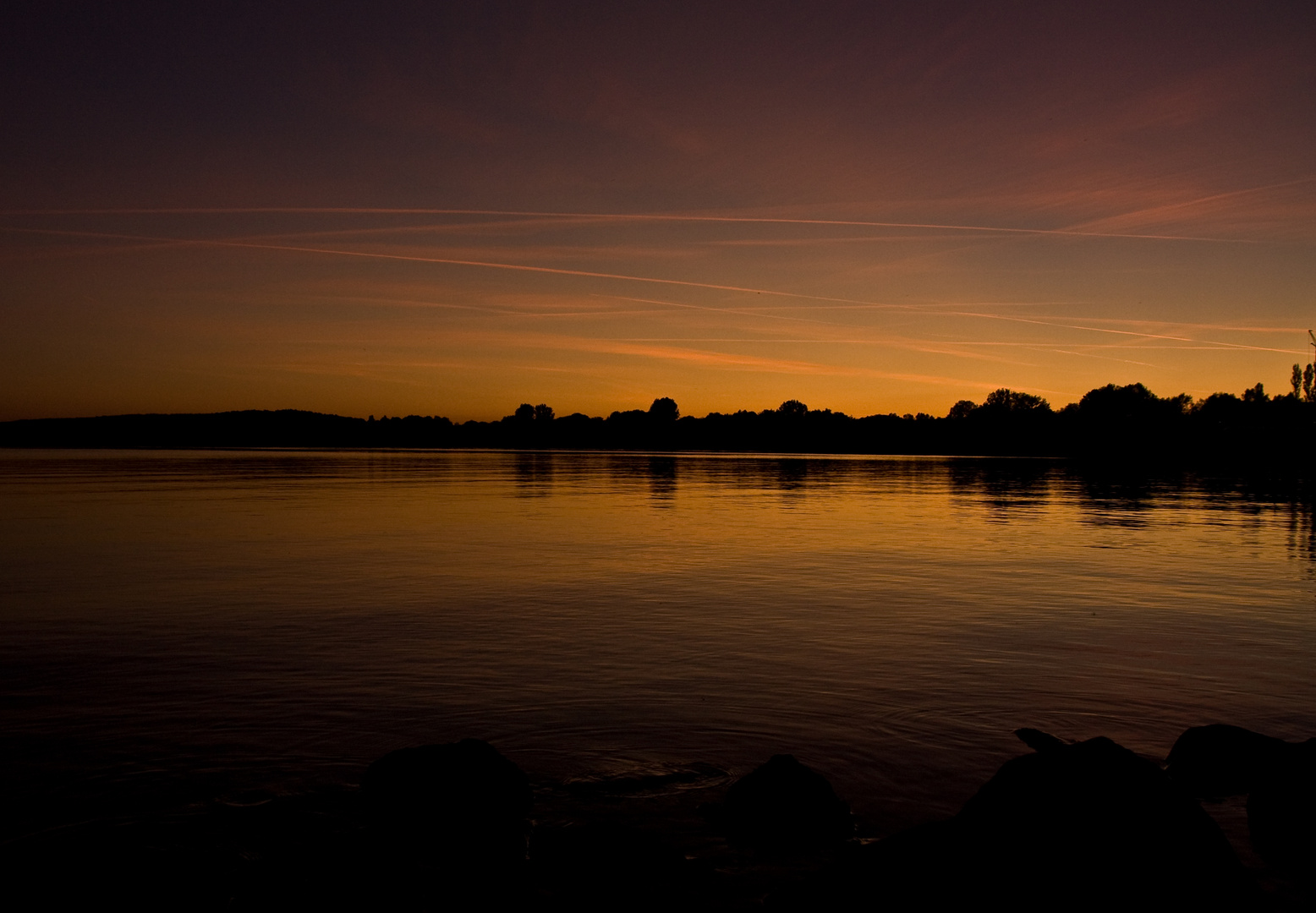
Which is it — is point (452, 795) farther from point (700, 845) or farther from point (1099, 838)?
point (1099, 838)

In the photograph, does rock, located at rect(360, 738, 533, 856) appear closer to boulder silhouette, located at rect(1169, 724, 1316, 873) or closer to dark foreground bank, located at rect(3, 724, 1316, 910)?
dark foreground bank, located at rect(3, 724, 1316, 910)

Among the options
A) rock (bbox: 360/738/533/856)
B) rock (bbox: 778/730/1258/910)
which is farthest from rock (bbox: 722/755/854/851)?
rock (bbox: 360/738/533/856)

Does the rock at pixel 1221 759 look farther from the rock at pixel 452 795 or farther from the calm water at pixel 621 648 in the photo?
the rock at pixel 452 795

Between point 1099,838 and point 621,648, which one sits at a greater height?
point 1099,838

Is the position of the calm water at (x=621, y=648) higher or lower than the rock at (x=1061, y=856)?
lower

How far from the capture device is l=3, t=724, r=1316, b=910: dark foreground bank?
7.24m

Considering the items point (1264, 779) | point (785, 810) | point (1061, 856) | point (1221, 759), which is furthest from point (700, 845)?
point (1221, 759)

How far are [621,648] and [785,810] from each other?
320 inches

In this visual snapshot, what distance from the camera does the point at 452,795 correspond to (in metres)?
9.02

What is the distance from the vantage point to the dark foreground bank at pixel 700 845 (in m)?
7.24

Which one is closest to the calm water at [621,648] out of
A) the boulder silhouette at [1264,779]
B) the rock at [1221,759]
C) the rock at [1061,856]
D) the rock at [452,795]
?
the rock at [452,795]

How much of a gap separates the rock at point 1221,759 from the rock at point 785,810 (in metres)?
4.20

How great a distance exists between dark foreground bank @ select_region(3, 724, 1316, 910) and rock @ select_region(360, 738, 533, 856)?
0.06 ft

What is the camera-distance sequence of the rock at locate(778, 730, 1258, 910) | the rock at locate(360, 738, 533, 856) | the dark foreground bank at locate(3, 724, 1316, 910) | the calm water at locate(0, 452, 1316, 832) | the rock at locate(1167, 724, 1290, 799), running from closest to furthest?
the rock at locate(778, 730, 1258, 910) → the dark foreground bank at locate(3, 724, 1316, 910) → the rock at locate(360, 738, 533, 856) → the rock at locate(1167, 724, 1290, 799) → the calm water at locate(0, 452, 1316, 832)
